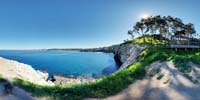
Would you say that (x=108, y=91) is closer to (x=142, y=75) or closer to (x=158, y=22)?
(x=142, y=75)

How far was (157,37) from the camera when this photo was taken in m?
142

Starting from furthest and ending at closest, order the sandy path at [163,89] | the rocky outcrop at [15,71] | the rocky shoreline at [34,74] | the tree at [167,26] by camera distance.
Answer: the tree at [167,26] < the rocky shoreline at [34,74] < the rocky outcrop at [15,71] < the sandy path at [163,89]

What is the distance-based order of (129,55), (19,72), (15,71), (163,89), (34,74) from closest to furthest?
(163,89) → (15,71) → (19,72) → (34,74) → (129,55)

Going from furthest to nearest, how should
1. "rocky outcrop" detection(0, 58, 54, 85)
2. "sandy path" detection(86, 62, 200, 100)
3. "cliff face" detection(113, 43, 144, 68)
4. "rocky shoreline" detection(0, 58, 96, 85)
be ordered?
"cliff face" detection(113, 43, 144, 68) → "rocky outcrop" detection(0, 58, 54, 85) → "rocky shoreline" detection(0, 58, 96, 85) → "sandy path" detection(86, 62, 200, 100)

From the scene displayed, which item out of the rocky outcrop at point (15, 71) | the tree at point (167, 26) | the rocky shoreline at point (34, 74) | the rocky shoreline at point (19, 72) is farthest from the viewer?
the tree at point (167, 26)

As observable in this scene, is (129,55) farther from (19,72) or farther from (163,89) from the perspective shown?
(163,89)

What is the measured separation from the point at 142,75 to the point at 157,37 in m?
119

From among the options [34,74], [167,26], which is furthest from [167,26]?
[34,74]

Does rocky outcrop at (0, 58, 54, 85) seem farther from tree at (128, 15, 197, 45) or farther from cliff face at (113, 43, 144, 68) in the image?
tree at (128, 15, 197, 45)

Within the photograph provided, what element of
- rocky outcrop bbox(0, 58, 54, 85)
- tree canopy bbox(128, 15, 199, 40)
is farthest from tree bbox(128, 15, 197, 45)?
rocky outcrop bbox(0, 58, 54, 85)

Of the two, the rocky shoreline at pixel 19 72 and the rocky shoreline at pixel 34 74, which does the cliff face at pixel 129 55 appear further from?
the rocky shoreline at pixel 19 72

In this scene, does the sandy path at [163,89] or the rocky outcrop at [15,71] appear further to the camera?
the rocky outcrop at [15,71]

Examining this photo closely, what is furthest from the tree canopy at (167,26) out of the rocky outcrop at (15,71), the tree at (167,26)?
the rocky outcrop at (15,71)

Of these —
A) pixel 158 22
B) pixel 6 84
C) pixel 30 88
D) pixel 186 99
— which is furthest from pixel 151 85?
pixel 158 22
